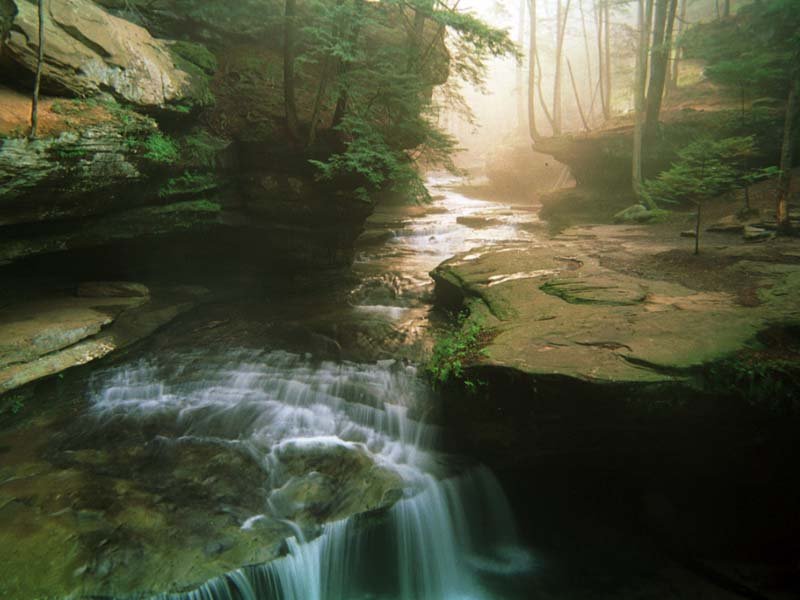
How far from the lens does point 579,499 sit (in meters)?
4.96

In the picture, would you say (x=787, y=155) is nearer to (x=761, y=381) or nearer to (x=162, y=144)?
(x=761, y=381)

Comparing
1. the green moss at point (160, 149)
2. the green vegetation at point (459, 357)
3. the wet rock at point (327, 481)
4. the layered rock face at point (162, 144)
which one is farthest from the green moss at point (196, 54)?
the wet rock at point (327, 481)

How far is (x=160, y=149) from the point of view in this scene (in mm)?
7191

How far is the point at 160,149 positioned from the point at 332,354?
4.84 m

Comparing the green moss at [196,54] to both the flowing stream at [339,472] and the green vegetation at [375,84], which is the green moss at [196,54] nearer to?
the green vegetation at [375,84]

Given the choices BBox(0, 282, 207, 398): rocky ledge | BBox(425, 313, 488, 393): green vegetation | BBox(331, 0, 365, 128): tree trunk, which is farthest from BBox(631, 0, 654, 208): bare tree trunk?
BBox(0, 282, 207, 398): rocky ledge

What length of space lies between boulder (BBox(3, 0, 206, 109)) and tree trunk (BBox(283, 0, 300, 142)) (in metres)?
1.93

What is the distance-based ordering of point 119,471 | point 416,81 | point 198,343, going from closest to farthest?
point 119,471, point 198,343, point 416,81

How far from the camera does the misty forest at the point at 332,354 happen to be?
397cm

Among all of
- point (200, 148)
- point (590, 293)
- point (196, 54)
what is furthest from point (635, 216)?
point (196, 54)

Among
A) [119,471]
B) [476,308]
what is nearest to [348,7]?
[476,308]

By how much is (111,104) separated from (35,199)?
1972 mm

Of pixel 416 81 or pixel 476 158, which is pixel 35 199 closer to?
pixel 416 81

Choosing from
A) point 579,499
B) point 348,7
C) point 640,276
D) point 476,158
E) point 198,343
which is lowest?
point 579,499
